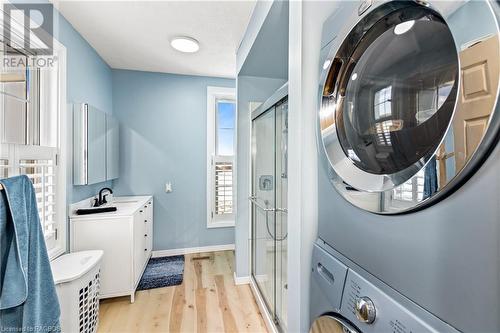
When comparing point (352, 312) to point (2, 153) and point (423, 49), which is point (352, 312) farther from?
point (2, 153)

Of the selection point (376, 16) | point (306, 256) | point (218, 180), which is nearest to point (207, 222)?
point (218, 180)

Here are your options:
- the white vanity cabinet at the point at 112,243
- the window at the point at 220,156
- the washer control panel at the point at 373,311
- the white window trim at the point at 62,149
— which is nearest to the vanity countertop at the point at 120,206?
the white vanity cabinet at the point at 112,243

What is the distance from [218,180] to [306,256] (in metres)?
2.62

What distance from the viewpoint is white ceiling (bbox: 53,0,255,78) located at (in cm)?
189

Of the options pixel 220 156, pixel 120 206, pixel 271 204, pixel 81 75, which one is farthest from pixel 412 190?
pixel 220 156

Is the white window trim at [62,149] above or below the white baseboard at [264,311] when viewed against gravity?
above

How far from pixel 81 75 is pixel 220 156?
1819 millimetres

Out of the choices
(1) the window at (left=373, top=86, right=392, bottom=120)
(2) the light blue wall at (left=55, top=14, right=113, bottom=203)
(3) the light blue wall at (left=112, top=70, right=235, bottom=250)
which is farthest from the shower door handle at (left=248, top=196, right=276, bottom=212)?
(2) the light blue wall at (left=55, top=14, right=113, bottom=203)

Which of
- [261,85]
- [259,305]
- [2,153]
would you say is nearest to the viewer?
[2,153]

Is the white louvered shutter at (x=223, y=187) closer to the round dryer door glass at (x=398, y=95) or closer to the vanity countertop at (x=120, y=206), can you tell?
the vanity countertop at (x=120, y=206)

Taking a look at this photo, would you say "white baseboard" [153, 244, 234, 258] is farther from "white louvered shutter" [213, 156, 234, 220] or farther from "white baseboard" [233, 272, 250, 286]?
"white baseboard" [233, 272, 250, 286]

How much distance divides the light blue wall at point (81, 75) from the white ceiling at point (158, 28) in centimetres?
9

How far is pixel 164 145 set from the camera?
3.32 metres

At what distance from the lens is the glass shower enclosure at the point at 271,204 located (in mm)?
1749
